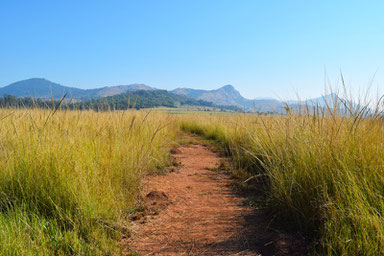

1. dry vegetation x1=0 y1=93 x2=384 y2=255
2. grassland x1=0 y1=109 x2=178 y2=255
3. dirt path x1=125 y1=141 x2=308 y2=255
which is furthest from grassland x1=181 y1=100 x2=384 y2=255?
grassland x1=0 y1=109 x2=178 y2=255

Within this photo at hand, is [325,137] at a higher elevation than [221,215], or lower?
higher

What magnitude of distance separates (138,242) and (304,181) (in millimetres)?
1701

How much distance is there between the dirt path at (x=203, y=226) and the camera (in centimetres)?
190

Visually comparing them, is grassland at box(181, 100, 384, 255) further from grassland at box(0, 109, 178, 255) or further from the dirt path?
grassland at box(0, 109, 178, 255)

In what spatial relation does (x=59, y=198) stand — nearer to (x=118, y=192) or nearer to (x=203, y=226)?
(x=118, y=192)

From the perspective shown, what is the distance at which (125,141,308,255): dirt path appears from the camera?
190 centimetres

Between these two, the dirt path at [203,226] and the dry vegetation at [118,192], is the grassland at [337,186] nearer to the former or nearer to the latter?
the dry vegetation at [118,192]

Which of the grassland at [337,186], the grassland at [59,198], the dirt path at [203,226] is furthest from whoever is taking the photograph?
the dirt path at [203,226]

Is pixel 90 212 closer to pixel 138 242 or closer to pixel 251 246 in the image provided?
pixel 138 242

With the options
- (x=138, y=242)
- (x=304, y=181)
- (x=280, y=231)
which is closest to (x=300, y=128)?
(x=304, y=181)

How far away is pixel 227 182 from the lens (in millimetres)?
3984

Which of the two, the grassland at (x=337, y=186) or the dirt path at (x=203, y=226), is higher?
the grassland at (x=337, y=186)

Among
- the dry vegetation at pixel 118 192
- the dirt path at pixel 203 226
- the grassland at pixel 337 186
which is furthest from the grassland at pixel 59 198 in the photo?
the grassland at pixel 337 186

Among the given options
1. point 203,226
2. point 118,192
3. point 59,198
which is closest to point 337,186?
point 203,226
